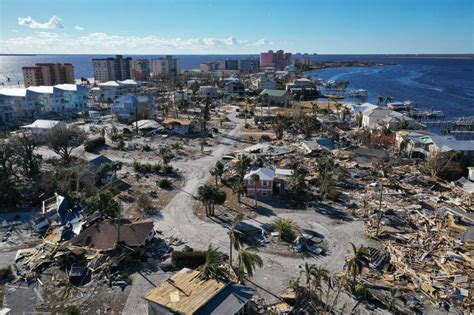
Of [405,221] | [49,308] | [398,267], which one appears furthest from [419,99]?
[49,308]

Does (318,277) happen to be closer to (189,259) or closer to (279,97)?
(189,259)

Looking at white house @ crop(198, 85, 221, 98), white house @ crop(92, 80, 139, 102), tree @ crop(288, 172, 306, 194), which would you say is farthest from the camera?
white house @ crop(198, 85, 221, 98)

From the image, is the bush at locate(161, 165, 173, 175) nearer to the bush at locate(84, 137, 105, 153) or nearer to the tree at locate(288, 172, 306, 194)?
the tree at locate(288, 172, 306, 194)

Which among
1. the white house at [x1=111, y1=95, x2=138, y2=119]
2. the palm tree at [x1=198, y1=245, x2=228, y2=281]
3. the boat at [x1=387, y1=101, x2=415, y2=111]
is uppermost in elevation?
the white house at [x1=111, y1=95, x2=138, y2=119]

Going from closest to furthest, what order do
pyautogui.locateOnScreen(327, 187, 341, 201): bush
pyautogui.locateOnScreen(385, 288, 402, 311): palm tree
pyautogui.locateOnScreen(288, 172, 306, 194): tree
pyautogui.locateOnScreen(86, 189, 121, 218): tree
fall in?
pyautogui.locateOnScreen(385, 288, 402, 311): palm tree
pyautogui.locateOnScreen(86, 189, 121, 218): tree
pyautogui.locateOnScreen(327, 187, 341, 201): bush
pyautogui.locateOnScreen(288, 172, 306, 194): tree

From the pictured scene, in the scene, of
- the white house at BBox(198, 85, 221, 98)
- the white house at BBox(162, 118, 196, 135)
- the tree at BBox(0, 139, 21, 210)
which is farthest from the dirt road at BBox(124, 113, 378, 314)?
the white house at BBox(198, 85, 221, 98)

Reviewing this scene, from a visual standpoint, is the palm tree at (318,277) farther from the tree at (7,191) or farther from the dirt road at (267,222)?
the tree at (7,191)

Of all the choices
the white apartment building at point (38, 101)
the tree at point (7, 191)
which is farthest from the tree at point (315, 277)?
the white apartment building at point (38, 101)

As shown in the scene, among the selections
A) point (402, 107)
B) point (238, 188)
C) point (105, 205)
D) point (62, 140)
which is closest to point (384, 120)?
point (402, 107)

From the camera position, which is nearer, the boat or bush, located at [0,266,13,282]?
bush, located at [0,266,13,282]
